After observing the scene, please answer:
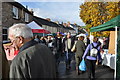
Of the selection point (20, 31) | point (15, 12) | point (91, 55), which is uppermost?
point (15, 12)

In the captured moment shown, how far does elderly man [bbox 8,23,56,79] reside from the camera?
65.4 inches

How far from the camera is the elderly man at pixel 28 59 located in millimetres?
1660

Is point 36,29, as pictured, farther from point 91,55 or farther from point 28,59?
point 28,59

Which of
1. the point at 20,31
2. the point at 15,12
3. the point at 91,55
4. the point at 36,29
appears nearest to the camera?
the point at 20,31

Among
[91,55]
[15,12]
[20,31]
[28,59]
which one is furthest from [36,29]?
[15,12]

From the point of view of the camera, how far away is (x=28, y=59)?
1.68m

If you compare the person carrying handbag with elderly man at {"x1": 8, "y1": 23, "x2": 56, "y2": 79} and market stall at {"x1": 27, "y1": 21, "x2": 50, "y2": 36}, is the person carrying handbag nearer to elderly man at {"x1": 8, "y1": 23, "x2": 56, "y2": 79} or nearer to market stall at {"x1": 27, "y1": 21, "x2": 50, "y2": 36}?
elderly man at {"x1": 8, "y1": 23, "x2": 56, "y2": 79}

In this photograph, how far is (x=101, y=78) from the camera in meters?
5.84

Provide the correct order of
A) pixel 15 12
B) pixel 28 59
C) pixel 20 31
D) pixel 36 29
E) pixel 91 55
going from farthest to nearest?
pixel 15 12
pixel 36 29
pixel 91 55
pixel 20 31
pixel 28 59

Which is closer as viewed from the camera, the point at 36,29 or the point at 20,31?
the point at 20,31

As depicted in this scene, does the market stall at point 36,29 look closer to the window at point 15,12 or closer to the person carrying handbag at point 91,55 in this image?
the person carrying handbag at point 91,55

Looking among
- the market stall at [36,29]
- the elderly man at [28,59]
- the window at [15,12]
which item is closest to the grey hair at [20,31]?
the elderly man at [28,59]

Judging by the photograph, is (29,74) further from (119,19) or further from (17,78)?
(119,19)

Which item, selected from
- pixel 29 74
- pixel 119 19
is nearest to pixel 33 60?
pixel 29 74
